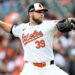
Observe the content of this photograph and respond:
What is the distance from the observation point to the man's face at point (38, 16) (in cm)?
522

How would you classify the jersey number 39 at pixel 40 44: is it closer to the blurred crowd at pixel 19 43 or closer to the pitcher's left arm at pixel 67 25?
the pitcher's left arm at pixel 67 25

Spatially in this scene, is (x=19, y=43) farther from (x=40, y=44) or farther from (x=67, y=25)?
(x=67, y=25)

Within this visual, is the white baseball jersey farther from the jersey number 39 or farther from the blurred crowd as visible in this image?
the blurred crowd

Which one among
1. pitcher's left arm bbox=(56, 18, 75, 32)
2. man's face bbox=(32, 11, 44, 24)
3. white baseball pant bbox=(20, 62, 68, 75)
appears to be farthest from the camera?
man's face bbox=(32, 11, 44, 24)

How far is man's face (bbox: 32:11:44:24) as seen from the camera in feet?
17.1

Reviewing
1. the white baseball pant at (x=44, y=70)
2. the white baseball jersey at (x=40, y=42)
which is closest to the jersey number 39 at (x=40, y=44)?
the white baseball jersey at (x=40, y=42)

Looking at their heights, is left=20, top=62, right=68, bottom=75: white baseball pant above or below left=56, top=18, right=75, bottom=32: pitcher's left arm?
below

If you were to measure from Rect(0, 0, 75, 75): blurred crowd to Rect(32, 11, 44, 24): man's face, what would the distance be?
268 centimetres

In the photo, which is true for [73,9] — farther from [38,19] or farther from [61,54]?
[38,19]

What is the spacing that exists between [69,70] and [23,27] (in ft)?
9.25

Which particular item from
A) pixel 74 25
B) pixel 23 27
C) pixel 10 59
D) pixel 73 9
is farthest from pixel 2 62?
pixel 74 25

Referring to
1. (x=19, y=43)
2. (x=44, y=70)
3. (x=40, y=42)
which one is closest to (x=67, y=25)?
(x=40, y=42)

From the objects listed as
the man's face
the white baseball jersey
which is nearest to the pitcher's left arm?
the white baseball jersey

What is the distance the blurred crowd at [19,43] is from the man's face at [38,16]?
2.68 metres
